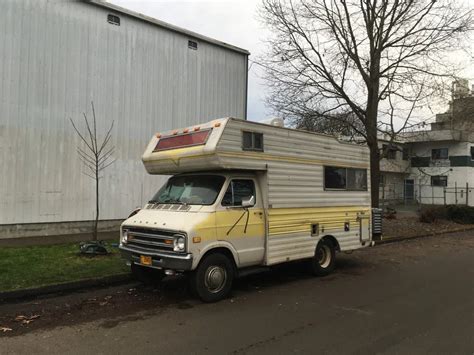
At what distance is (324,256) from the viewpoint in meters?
10.0

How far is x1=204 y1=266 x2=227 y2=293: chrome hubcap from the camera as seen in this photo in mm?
7348

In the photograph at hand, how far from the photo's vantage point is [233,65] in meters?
17.7

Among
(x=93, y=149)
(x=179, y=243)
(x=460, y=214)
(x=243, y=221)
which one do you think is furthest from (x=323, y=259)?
(x=460, y=214)

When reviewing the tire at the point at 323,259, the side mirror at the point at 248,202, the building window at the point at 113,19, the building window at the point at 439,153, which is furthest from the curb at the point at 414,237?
the building window at the point at 439,153

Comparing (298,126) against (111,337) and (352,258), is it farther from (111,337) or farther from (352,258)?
(111,337)

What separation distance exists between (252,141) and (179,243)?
2.38 metres

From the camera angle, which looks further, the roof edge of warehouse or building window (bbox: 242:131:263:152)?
the roof edge of warehouse

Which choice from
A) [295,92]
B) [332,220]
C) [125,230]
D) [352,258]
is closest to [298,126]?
[295,92]

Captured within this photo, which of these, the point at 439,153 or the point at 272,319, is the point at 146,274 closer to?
the point at 272,319

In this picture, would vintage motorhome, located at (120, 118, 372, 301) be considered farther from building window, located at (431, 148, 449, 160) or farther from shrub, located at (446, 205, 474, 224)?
building window, located at (431, 148, 449, 160)

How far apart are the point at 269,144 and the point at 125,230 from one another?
10.2ft

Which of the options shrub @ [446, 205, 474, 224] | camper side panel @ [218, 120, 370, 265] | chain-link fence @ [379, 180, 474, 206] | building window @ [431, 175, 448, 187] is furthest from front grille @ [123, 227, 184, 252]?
building window @ [431, 175, 448, 187]

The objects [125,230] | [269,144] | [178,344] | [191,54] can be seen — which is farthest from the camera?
[191,54]

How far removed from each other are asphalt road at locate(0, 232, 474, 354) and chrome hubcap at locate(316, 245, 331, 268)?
0.43 m
